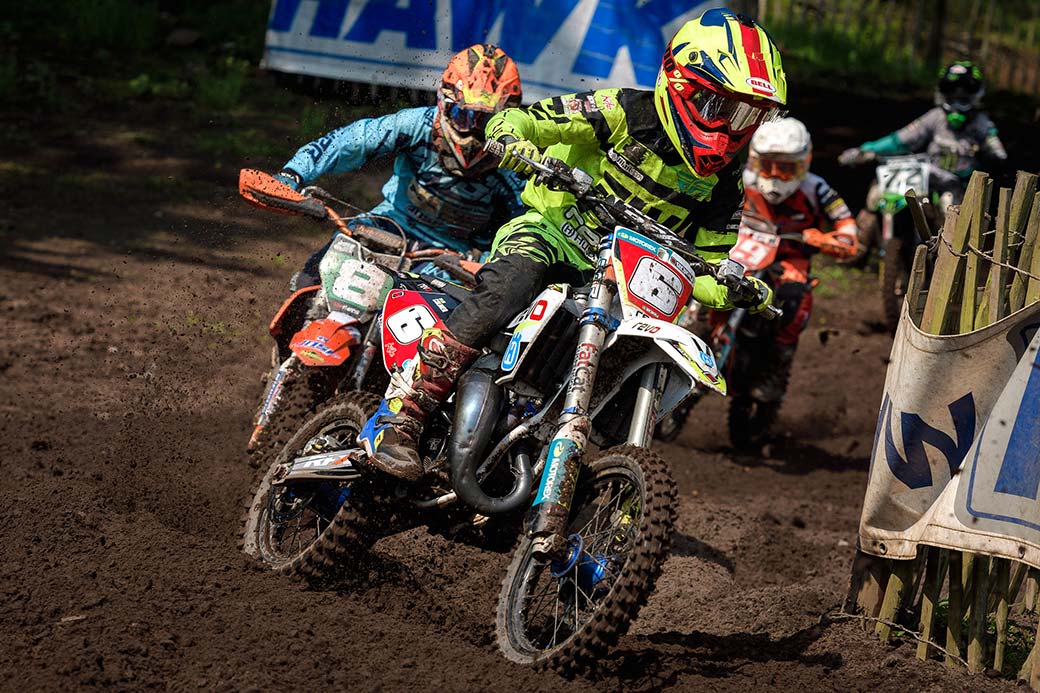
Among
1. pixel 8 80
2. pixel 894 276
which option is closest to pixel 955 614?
pixel 894 276

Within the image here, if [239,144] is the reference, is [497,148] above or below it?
above

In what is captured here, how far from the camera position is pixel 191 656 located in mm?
4262

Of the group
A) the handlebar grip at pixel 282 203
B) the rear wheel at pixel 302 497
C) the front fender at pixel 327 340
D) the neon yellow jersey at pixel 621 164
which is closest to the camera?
the neon yellow jersey at pixel 621 164

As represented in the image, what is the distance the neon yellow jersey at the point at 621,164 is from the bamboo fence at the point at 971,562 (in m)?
0.98

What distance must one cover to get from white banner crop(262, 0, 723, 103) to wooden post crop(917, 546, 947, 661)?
7.05m

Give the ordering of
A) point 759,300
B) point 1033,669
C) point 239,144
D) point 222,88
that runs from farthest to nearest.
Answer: point 222,88 → point 239,144 → point 759,300 → point 1033,669

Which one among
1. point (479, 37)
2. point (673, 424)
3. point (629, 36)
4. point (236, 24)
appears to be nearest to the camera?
point (673, 424)

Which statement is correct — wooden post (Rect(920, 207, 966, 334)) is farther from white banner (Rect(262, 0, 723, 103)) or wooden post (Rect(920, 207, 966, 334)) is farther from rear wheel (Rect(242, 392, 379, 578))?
white banner (Rect(262, 0, 723, 103))

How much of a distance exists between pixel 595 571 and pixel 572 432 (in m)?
0.51

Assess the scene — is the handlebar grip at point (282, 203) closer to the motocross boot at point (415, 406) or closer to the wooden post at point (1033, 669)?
the motocross boot at point (415, 406)

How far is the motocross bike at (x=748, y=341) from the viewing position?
349 inches

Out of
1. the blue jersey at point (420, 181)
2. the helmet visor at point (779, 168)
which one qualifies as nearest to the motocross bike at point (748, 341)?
the helmet visor at point (779, 168)

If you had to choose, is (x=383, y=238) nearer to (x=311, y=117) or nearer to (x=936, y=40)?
(x=311, y=117)

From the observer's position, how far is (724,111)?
5043 mm
